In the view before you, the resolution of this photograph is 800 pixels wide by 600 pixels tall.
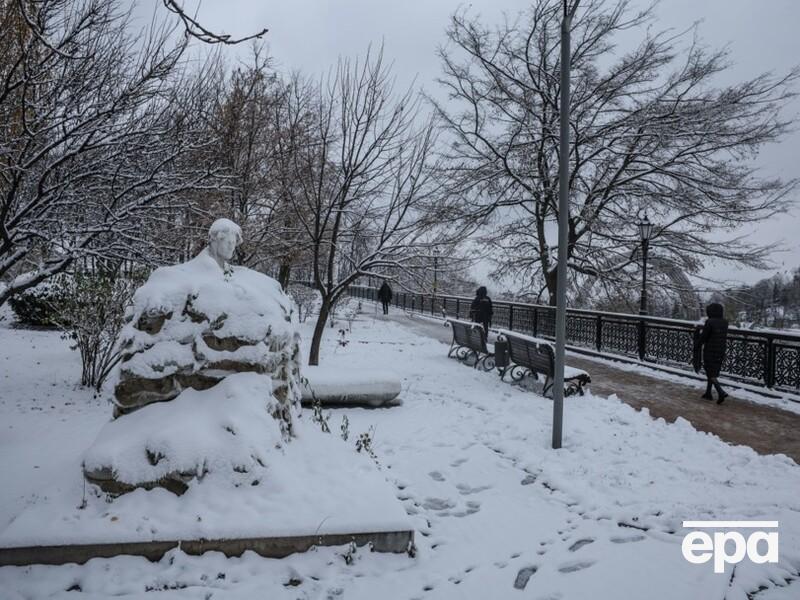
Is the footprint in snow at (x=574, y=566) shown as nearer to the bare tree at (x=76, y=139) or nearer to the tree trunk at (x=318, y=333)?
the bare tree at (x=76, y=139)

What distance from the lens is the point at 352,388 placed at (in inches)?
274

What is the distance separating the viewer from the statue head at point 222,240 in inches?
179

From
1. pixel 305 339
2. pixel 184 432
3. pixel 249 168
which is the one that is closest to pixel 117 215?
pixel 184 432

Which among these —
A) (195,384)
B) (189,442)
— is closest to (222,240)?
(195,384)

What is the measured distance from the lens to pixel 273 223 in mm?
11188

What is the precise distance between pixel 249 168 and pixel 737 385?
1107cm

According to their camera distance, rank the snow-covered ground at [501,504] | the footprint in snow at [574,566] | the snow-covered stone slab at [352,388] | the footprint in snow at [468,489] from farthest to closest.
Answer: the snow-covered stone slab at [352,388] → the footprint in snow at [468,489] → the footprint in snow at [574,566] → the snow-covered ground at [501,504]

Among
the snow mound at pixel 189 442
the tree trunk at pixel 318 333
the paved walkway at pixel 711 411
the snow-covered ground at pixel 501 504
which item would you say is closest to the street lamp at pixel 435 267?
the tree trunk at pixel 318 333

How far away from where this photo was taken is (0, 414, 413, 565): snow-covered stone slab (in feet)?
9.83

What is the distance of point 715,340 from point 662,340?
138 inches

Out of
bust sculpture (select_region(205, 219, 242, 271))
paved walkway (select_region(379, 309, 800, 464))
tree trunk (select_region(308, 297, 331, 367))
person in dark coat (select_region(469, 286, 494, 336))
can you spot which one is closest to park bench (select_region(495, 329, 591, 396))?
paved walkway (select_region(379, 309, 800, 464))

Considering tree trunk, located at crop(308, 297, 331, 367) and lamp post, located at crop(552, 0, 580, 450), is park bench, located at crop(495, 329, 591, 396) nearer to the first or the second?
lamp post, located at crop(552, 0, 580, 450)

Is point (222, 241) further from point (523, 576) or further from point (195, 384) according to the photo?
point (523, 576)

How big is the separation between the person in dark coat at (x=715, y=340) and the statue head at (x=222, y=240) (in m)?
7.61
